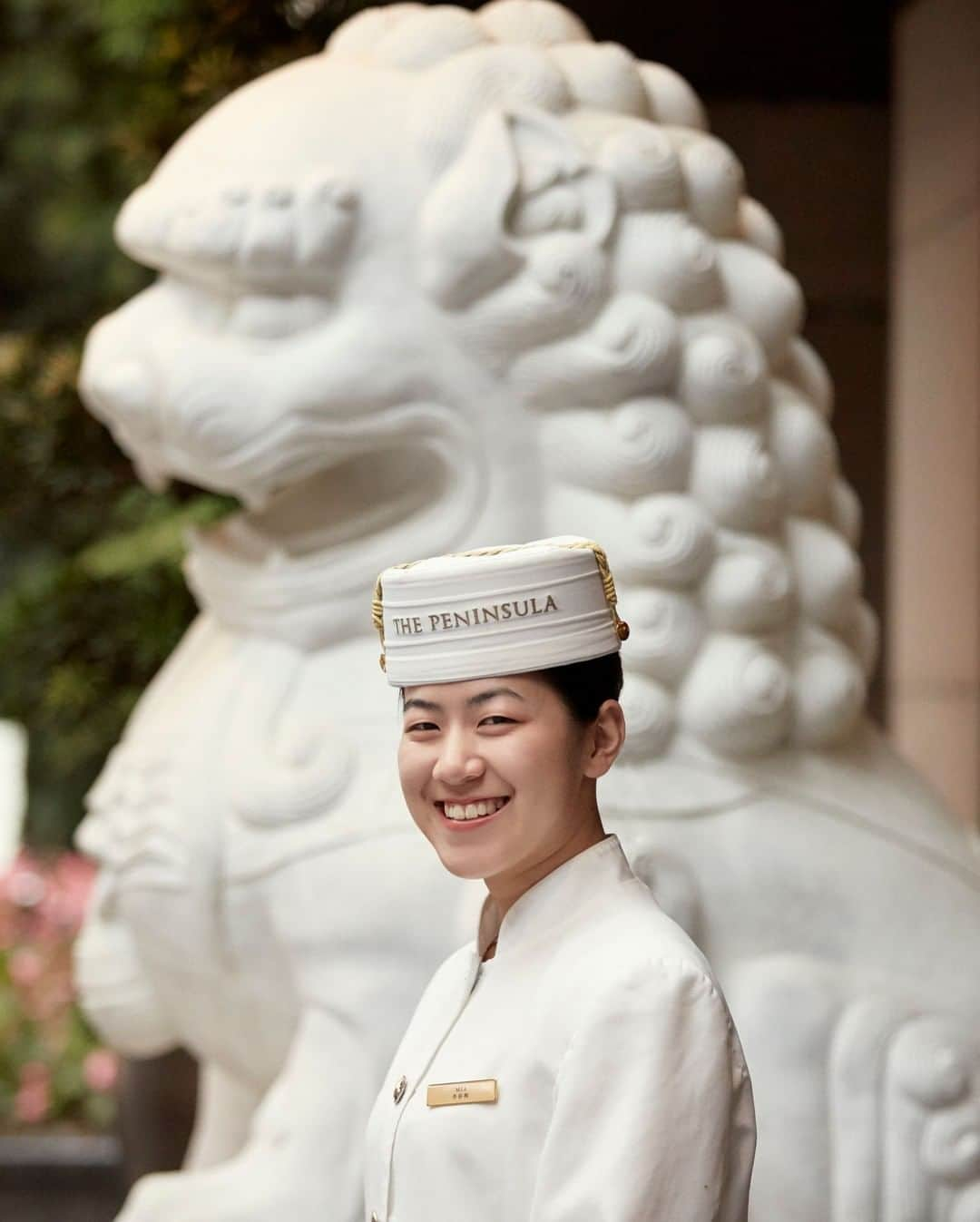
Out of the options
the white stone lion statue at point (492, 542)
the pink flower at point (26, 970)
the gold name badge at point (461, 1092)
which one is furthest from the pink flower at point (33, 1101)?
the gold name badge at point (461, 1092)

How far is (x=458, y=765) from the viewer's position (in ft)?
4.81

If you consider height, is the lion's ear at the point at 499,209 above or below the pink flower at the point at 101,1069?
above

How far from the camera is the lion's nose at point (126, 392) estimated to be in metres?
2.45

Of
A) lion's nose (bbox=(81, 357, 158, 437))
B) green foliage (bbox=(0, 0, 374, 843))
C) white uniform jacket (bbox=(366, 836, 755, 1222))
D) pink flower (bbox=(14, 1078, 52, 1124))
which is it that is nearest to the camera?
white uniform jacket (bbox=(366, 836, 755, 1222))

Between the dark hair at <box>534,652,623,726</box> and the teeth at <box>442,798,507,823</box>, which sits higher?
the dark hair at <box>534,652,623,726</box>

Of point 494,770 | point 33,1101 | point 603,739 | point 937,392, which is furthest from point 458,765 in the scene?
point 33,1101

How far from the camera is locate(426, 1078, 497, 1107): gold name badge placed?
1.43 meters

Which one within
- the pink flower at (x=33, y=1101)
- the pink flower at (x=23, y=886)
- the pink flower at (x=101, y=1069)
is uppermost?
the pink flower at (x=23, y=886)

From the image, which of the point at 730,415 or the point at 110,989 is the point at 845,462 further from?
the point at 110,989

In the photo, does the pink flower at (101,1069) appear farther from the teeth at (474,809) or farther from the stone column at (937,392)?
the teeth at (474,809)

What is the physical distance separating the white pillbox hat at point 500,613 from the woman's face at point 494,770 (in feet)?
0.06

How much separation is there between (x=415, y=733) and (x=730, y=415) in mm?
989

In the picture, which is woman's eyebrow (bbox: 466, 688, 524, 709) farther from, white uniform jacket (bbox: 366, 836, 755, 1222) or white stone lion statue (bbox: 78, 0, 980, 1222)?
white stone lion statue (bbox: 78, 0, 980, 1222)

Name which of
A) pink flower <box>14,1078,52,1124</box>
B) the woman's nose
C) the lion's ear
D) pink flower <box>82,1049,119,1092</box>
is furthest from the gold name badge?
pink flower <box>14,1078,52,1124</box>
